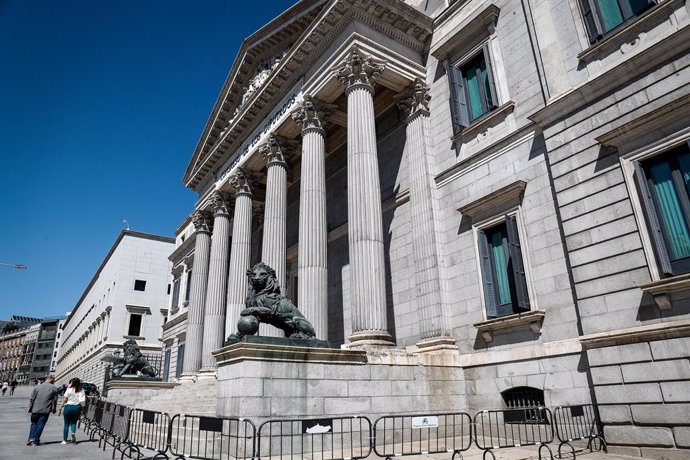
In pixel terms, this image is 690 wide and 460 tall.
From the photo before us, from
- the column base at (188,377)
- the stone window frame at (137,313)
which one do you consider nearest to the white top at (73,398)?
the column base at (188,377)

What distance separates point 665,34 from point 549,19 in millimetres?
3627

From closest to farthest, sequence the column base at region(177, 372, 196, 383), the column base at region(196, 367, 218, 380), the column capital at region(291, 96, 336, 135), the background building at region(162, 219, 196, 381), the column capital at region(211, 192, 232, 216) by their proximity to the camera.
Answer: the column capital at region(291, 96, 336, 135) → the column base at region(196, 367, 218, 380) → the column base at region(177, 372, 196, 383) → the column capital at region(211, 192, 232, 216) → the background building at region(162, 219, 196, 381)

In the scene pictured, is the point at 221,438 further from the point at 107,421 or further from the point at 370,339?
the point at 107,421

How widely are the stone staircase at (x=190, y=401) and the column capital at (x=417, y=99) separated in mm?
12436

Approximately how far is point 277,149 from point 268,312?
10.7 meters

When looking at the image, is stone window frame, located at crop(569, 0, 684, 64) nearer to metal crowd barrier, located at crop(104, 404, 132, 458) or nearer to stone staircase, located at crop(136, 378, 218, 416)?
metal crowd barrier, located at crop(104, 404, 132, 458)

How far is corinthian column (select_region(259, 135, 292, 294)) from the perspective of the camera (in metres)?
18.4

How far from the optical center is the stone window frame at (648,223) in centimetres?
895

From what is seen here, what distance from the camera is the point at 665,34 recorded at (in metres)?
10.0

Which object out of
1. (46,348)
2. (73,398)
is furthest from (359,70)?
(46,348)

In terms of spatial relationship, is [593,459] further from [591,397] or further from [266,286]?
[266,286]

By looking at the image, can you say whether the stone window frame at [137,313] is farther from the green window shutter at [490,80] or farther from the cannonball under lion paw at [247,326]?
the green window shutter at [490,80]

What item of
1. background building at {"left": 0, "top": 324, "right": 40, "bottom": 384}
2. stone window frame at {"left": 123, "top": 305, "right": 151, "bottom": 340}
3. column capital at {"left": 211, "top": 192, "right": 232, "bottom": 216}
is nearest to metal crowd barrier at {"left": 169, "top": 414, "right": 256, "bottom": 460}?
column capital at {"left": 211, "top": 192, "right": 232, "bottom": 216}

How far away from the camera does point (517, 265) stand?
12.8 m
